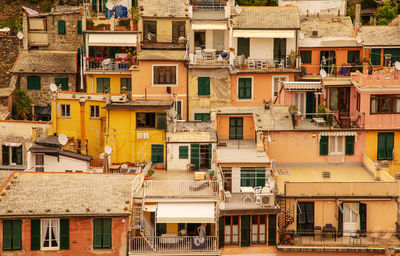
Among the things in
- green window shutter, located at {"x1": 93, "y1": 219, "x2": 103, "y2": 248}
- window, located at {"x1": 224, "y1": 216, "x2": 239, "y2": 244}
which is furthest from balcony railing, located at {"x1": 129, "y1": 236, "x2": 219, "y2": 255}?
Result: green window shutter, located at {"x1": 93, "y1": 219, "x2": 103, "y2": 248}

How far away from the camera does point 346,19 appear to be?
253 feet

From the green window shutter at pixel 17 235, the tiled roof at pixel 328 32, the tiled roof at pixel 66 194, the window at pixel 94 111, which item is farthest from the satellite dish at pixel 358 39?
the green window shutter at pixel 17 235

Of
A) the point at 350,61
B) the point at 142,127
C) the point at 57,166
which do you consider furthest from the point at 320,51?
the point at 57,166

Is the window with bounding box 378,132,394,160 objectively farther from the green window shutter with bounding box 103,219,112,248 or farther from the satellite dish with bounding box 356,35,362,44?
the green window shutter with bounding box 103,219,112,248

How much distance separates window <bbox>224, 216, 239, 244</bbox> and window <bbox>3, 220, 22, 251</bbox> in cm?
1002

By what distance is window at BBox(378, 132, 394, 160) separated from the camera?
62281 mm

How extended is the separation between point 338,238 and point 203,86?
18.8 meters

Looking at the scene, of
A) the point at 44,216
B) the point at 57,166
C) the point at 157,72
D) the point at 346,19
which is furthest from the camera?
the point at 346,19

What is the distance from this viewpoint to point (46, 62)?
7631 cm

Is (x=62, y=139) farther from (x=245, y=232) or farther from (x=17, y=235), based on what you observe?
(x=245, y=232)

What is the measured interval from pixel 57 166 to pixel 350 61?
2278 cm

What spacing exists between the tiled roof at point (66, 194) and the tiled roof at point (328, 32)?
22603 mm

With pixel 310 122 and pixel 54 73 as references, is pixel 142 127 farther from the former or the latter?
pixel 54 73

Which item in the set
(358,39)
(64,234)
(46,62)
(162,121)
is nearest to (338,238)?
(162,121)
